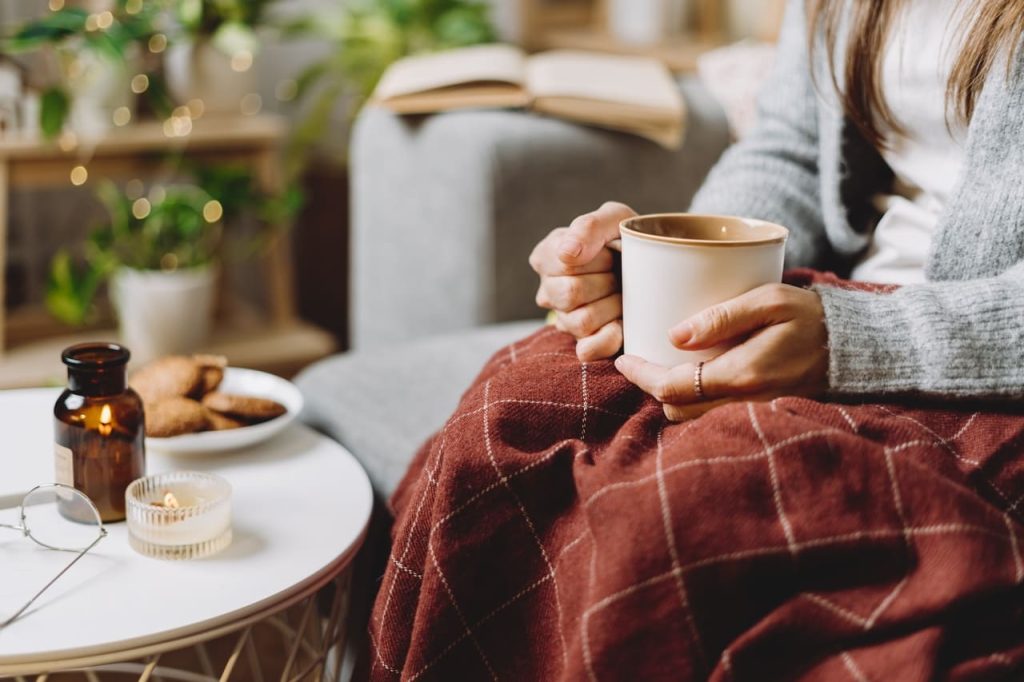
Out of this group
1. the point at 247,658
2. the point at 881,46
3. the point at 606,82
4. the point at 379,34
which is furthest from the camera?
the point at 379,34

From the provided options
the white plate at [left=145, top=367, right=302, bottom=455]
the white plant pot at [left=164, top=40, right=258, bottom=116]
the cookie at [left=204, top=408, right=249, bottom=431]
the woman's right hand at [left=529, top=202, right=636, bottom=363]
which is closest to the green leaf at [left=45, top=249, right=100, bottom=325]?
the white plant pot at [left=164, top=40, right=258, bottom=116]

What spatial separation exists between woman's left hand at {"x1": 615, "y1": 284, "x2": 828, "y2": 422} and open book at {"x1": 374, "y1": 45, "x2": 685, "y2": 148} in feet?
2.68

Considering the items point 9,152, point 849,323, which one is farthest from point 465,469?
point 9,152

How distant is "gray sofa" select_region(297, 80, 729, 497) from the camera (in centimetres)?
126

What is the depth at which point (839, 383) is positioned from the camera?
0.67m

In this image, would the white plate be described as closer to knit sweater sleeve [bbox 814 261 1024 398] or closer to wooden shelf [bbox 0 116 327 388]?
knit sweater sleeve [bbox 814 261 1024 398]

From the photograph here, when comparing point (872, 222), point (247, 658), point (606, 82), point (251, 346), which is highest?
point (606, 82)

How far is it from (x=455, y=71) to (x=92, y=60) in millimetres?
782

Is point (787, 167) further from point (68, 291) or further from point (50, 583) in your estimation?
point (68, 291)

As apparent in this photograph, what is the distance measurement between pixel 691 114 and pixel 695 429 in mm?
993

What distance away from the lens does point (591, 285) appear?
0.77 meters

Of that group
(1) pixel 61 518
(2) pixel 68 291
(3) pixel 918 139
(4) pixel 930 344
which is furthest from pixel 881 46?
(2) pixel 68 291

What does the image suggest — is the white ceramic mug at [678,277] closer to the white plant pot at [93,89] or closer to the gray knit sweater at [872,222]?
the gray knit sweater at [872,222]

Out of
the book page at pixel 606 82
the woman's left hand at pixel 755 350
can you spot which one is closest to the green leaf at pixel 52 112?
the book page at pixel 606 82
